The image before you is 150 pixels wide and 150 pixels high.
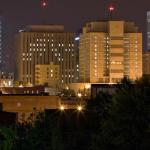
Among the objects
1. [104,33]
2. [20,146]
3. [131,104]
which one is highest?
[104,33]

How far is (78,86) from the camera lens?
592 ft

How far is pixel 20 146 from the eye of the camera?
35.3 m

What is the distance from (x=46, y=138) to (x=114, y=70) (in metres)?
162

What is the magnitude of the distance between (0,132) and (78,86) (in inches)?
5609

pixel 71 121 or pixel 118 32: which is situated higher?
pixel 118 32

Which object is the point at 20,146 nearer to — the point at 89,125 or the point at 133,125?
the point at 89,125

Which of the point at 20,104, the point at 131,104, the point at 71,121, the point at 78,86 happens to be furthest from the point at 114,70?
the point at 131,104

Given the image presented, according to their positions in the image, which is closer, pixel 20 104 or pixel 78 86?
pixel 20 104

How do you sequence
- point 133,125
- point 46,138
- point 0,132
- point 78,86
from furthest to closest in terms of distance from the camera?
point 78,86 < point 0,132 < point 46,138 < point 133,125

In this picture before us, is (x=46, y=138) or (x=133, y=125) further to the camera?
(x=46, y=138)

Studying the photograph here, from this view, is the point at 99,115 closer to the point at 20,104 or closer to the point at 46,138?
the point at 46,138

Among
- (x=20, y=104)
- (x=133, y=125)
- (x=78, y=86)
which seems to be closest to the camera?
(x=133, y=125)

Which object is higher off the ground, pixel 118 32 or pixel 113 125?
pixel 118 32

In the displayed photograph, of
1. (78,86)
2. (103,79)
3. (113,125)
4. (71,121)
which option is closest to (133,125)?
(113,125)
